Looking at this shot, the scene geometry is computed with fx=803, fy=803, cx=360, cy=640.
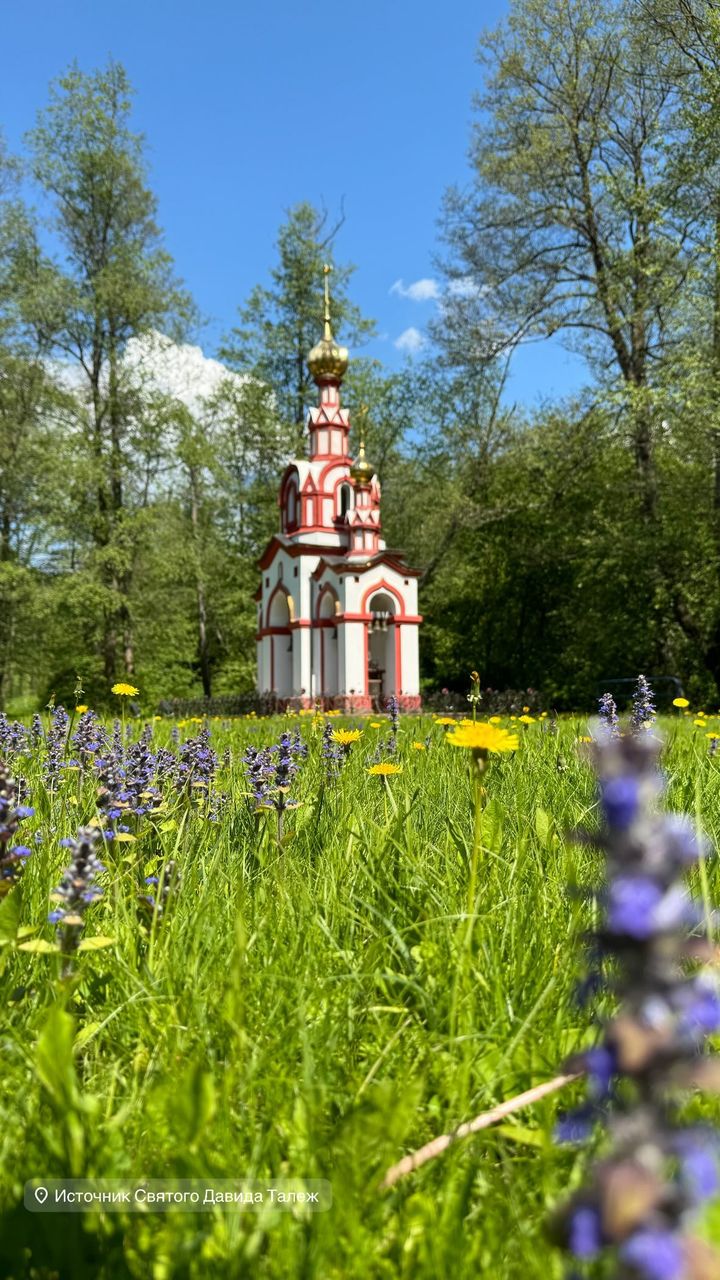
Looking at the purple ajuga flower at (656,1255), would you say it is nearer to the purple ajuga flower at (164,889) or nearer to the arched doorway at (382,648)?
the purple ajuga flower at (164,889)

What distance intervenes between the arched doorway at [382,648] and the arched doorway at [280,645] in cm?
293

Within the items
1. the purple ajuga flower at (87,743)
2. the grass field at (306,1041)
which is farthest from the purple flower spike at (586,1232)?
the purple ajuga flower at (87,743)

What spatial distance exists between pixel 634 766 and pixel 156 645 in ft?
98.6

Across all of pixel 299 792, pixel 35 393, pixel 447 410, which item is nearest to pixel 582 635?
pixel 447 410

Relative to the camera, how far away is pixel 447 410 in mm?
30234

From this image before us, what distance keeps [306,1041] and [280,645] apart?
2697cm

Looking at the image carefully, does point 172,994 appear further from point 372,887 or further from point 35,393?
point 35,393

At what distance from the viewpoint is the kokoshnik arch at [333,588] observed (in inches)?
958

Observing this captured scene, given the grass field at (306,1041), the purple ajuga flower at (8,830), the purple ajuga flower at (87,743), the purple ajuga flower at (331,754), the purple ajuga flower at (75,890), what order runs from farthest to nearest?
the purple ajuga flower at (331,754) < the purple ajuga flower at (87,743) < the purple ajuga flower at (8,830) < the purple ajuga flower at (75,890) < the grass field at (306,1041)

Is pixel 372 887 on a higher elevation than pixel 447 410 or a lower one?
lower

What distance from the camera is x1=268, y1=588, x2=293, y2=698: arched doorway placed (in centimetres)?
2775

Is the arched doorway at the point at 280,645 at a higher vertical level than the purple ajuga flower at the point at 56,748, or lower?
higher

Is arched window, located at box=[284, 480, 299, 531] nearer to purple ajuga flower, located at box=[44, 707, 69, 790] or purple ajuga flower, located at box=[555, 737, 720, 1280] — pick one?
purple ajuga flower, located at box=[44, 707, 69, 790]

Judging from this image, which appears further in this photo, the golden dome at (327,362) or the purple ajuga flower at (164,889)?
the golden dome at (327,362)
